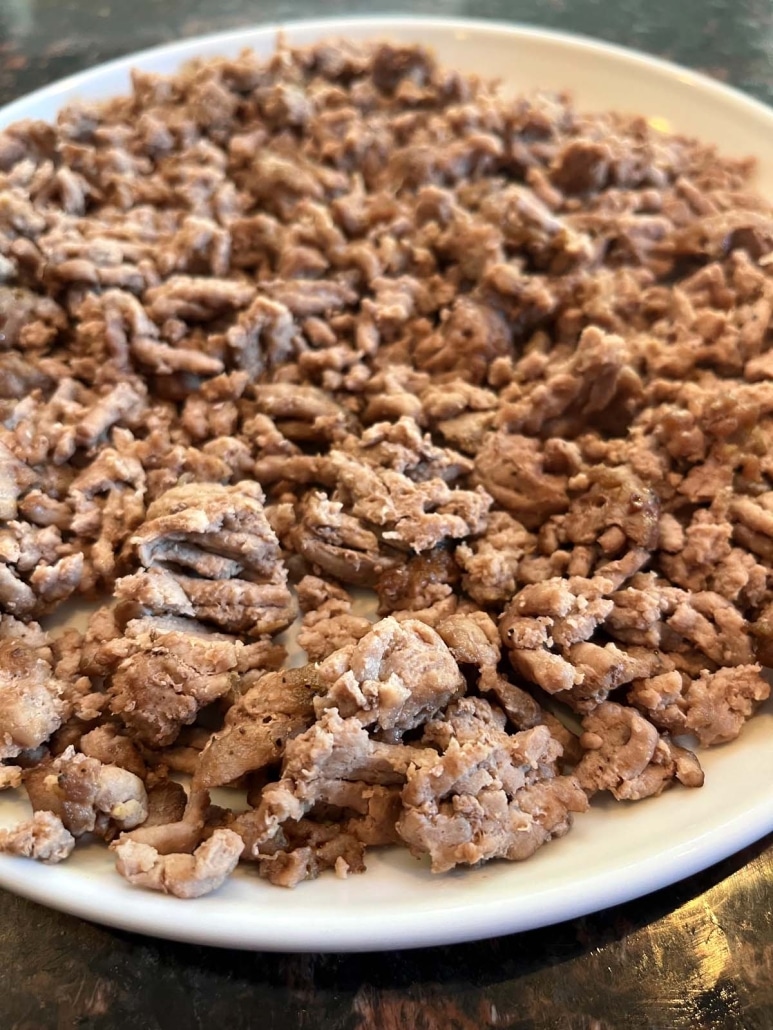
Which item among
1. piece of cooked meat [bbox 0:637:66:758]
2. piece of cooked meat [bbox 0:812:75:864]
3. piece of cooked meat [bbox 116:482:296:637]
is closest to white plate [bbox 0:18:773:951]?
piece of cooked meat [bbox 0:812:75:864]

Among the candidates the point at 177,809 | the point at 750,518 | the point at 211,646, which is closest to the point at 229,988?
the point at 177,809

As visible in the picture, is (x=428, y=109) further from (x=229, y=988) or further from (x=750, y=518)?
(x=229, y=988)

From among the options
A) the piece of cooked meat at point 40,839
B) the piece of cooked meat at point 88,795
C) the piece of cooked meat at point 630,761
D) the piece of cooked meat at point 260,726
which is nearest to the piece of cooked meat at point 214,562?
the piece of cooked meat at point 260,726

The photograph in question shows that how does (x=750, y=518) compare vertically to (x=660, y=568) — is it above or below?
above

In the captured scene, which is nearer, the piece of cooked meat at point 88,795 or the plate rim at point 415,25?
the piece of cooked meat at point 88,795

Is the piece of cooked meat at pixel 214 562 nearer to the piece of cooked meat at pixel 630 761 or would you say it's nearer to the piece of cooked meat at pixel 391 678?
the piece of cooked meat at pixel 391 678

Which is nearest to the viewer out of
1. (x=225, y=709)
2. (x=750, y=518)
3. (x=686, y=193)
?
(x=225, y=709)

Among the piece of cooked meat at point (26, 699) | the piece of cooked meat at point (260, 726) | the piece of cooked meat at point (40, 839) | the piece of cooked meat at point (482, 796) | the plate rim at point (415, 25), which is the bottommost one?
the piece of cooked meat at point (40, 839)

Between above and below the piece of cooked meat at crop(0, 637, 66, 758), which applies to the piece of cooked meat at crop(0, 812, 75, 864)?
below

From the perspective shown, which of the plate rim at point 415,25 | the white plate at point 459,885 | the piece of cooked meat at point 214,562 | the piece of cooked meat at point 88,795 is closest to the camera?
the white plate at point 459,885

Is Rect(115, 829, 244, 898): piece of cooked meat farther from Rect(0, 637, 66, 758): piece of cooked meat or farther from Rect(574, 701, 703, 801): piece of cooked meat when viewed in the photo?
Rect(574, 701, 703, 801): piece of cooked meat

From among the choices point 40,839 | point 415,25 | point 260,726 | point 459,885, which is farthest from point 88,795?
point 415,25
